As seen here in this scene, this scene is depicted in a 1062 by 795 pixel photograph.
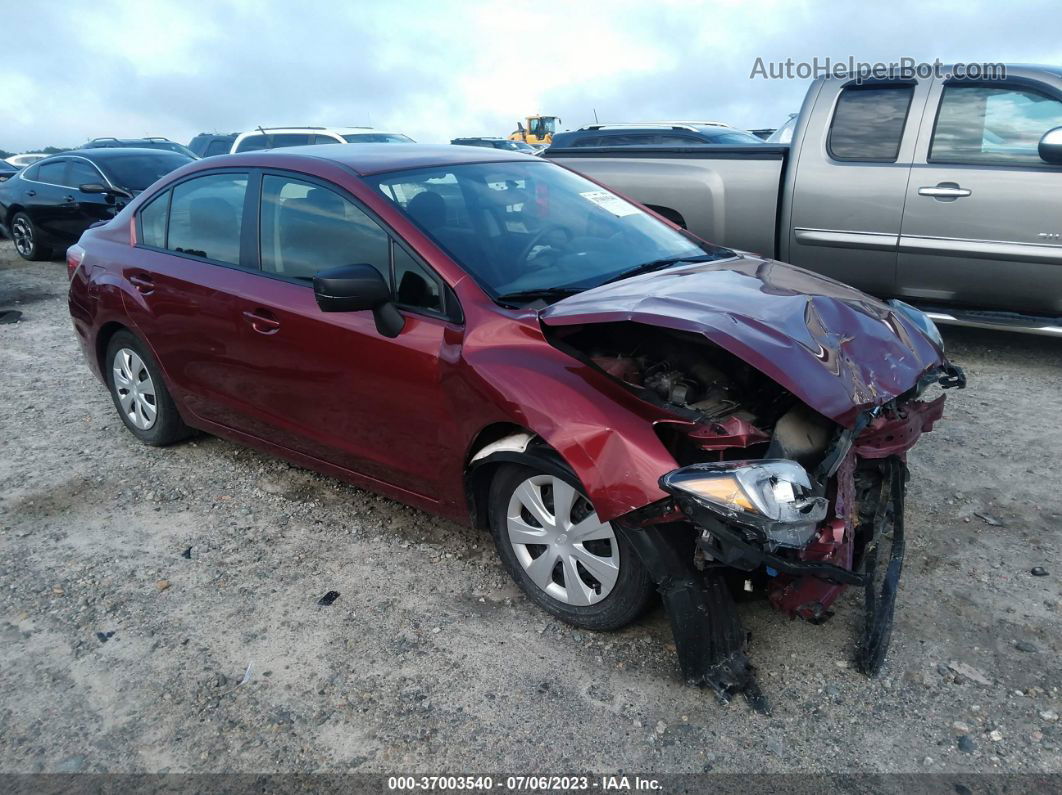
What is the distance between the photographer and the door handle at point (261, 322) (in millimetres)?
3648

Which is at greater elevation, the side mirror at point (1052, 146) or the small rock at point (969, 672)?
the side mirror at point (1052, 146)

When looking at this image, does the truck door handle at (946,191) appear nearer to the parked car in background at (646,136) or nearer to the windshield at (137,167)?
the parked car in background at (646,136)

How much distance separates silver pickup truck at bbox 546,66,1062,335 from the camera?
18.0ft

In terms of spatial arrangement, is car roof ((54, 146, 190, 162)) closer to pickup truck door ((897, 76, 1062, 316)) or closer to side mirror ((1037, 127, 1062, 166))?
pickup truck door ((897, 76, 1062, 316))

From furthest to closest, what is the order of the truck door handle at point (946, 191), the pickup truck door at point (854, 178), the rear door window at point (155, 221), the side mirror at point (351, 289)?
the pickup truck door at point (854, 178)
the truck door handle at point (946, 191)
the rear door window at point (155, 221)
the side mirror at point (351, 289)

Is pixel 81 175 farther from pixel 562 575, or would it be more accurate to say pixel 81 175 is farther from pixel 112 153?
pixel 562 575

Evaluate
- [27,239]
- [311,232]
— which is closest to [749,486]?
[311,232]

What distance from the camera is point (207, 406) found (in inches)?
168

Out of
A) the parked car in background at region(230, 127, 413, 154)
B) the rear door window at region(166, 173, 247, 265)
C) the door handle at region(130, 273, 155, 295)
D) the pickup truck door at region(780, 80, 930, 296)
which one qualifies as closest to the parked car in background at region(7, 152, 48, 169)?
the parked car in background at region(230, 127, 413, 154)

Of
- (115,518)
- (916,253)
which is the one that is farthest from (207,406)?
(916,253)

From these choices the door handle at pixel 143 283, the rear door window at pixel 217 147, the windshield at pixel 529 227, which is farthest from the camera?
the rear door window at pixel 217 147

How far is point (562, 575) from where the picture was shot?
306 centimetres

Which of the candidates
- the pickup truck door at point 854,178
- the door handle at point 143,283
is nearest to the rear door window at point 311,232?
the door handle at point 143,283

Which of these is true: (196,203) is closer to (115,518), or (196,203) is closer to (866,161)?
(115,518)
